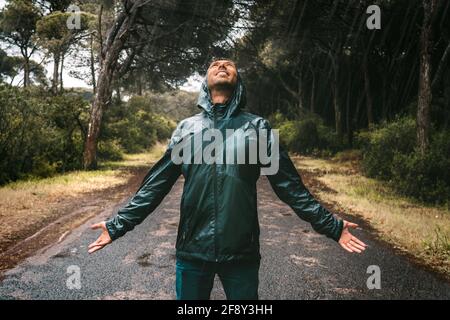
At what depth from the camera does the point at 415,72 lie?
23234 mm

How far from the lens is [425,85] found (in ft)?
39.7

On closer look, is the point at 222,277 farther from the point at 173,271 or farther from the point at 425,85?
the point at 425,85

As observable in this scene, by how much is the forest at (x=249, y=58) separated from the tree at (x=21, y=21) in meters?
0.12

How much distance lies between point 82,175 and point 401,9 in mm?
14107

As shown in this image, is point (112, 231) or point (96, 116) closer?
point (112, 231)

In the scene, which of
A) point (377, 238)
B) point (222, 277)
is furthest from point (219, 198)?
point (377, 238)

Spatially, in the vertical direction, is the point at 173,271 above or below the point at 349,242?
below

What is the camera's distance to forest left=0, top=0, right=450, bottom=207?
12.0 m

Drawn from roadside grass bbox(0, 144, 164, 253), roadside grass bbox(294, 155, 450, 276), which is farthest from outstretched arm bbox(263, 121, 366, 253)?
roadside grass bbox(0, 144, 164, 253)

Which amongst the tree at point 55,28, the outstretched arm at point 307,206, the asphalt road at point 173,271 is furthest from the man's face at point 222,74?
the tree at point 55,28

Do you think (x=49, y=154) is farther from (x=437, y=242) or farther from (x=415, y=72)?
(x=415, y=72)

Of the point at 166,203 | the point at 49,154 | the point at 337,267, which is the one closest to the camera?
the point at 337,267

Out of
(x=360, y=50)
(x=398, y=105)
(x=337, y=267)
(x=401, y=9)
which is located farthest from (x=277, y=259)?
(x=398, y=105)

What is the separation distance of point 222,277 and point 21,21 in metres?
31.3
